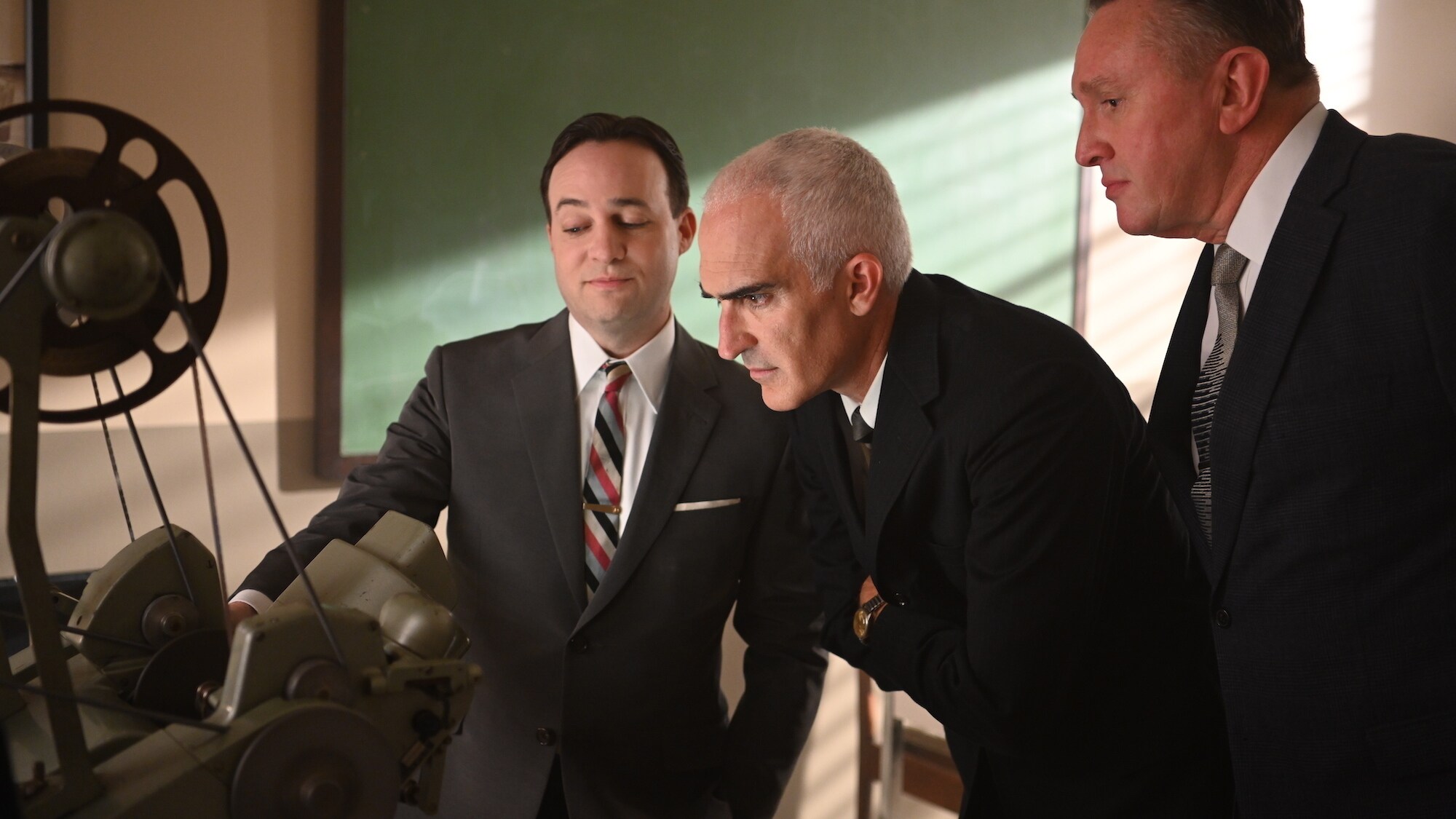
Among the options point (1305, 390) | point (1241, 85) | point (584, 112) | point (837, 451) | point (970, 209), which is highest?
point (584, 112)

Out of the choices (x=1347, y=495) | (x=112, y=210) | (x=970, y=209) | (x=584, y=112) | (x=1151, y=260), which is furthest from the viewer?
(x=1151, y=260)

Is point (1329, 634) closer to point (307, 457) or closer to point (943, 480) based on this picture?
point (943, 480)

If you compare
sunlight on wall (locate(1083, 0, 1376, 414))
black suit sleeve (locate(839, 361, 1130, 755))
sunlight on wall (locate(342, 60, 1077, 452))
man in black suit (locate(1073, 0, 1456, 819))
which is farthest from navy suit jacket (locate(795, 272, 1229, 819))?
sunlight on wall (locate(1083, 0, 1376, 414))

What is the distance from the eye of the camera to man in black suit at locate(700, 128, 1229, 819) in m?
1.37

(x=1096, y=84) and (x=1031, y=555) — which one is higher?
(x=1096, y=84)

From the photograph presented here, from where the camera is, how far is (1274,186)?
1.37 m

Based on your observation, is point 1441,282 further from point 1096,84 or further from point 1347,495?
point 1096,84

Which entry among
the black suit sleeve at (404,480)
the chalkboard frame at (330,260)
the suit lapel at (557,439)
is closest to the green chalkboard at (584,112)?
the chalkboard frame at (330,260)

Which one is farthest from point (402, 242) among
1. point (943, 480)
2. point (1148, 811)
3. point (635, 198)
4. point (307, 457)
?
point (1148, 811)

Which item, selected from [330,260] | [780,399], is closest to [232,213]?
[330,260]

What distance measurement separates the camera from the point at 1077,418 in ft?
4.57

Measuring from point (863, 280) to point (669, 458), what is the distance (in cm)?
45

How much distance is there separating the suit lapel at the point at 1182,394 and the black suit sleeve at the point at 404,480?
3.65 feet

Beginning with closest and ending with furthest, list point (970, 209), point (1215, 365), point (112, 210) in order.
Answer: point (112, 210) < point (1215, 365) < point (970, 209)
